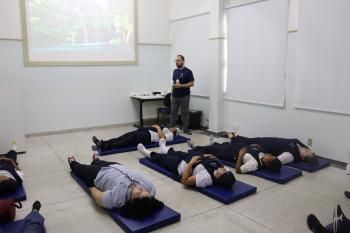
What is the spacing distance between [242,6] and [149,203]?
437 centimetres

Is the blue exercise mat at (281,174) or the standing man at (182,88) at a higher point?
the standing man at (182,88)

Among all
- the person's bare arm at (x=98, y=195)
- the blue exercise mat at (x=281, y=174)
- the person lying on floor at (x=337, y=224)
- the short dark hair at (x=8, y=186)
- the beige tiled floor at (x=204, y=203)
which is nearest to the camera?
the person lying on floor at (x=337, y=224)

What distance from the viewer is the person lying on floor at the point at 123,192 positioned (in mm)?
2805

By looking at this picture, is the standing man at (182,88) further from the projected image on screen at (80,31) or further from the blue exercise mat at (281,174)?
the blue exercise mat at (281,174)

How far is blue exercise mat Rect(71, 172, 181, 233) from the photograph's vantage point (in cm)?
269

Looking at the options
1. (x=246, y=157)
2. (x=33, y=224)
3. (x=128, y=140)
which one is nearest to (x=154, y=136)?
(x=128, y=140)

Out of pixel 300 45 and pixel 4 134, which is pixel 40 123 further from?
pixel 300 45

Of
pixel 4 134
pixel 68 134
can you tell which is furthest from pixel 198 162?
pixel 68 134

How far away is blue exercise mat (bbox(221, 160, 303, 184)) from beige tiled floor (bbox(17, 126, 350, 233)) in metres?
0.07

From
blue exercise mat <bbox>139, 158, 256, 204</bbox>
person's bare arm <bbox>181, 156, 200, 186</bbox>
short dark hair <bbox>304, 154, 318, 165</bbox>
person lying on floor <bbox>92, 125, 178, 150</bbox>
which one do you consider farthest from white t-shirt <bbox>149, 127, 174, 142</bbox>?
short dark hair <bbox>304, 154, 318, 165</bbox>

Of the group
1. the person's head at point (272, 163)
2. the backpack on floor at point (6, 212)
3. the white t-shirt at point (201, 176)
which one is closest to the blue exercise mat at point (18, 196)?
the backpack on floor at point (6, 212)

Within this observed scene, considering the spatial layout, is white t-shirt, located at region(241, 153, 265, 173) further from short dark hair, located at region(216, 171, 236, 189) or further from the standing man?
the standing man

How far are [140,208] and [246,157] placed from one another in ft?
6.50

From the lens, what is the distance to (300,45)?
4.80 m
